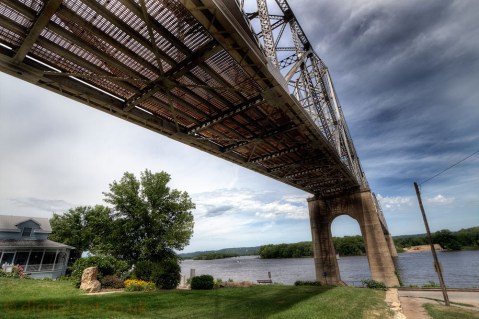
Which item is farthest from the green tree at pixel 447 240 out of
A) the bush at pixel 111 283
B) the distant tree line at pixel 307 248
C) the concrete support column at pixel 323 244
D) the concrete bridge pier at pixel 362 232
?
the bush at pixel 111 283

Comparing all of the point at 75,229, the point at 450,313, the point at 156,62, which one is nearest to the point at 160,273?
the point at 156,62

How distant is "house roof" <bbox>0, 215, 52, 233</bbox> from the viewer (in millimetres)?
31234

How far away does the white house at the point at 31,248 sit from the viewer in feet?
96.9

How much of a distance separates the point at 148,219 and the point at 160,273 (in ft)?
20.4

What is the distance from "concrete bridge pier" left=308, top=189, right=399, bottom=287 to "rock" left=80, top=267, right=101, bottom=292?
22594 millimetres

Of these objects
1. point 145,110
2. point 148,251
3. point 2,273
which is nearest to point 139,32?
point 145,110

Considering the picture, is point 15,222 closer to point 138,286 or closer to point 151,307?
point 138,286

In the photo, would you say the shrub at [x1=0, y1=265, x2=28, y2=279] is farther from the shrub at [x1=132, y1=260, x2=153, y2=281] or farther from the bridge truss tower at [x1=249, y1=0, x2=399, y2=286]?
the bridge truss tower at [x1=249, y1=0, x2=399, y2=286]

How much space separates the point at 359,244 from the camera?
131 metres

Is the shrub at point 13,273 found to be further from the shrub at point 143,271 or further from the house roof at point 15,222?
the shrub at point 143,271

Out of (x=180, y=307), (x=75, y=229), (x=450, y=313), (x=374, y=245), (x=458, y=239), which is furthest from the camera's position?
(x=458, y=239)

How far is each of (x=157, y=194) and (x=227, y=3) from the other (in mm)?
22225

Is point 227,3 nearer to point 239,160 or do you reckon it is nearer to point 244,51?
point 244,51

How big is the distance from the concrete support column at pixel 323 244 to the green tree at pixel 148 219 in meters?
15.6
